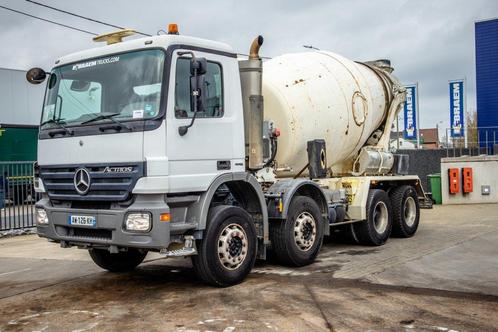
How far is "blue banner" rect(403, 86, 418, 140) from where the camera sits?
25.3 metres

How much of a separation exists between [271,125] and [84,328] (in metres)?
4.11

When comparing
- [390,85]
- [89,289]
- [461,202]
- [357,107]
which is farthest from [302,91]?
[461,202]

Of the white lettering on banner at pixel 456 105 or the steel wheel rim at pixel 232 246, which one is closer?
the steel wheel rim at pixel 232 246

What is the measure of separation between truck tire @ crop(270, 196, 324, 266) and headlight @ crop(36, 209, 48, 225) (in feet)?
10.1

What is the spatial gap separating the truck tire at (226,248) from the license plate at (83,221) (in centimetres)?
126

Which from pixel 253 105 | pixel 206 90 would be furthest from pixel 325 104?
pixel 206 90

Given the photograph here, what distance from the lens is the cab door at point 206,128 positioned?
6.55 meters

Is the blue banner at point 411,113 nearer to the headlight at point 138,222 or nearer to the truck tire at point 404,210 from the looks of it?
the truck tire at point 404,210

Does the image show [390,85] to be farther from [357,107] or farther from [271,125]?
[271,125]

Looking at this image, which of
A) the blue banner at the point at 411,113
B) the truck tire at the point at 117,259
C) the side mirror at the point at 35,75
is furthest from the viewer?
the blue banner at the point at 411,113

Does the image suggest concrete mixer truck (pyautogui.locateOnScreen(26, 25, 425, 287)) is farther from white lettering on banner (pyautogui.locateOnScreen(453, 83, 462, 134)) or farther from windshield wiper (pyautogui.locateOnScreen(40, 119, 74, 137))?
white lettering on banner (pyautogui.locateOnScreen(453, 83, 462, 134))

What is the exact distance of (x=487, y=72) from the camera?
79.9 feet

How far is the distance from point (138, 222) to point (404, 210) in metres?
6.77

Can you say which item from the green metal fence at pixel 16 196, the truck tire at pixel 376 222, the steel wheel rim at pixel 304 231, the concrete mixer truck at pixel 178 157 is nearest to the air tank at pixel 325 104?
the concrete mixer truck at pixel 178 157
